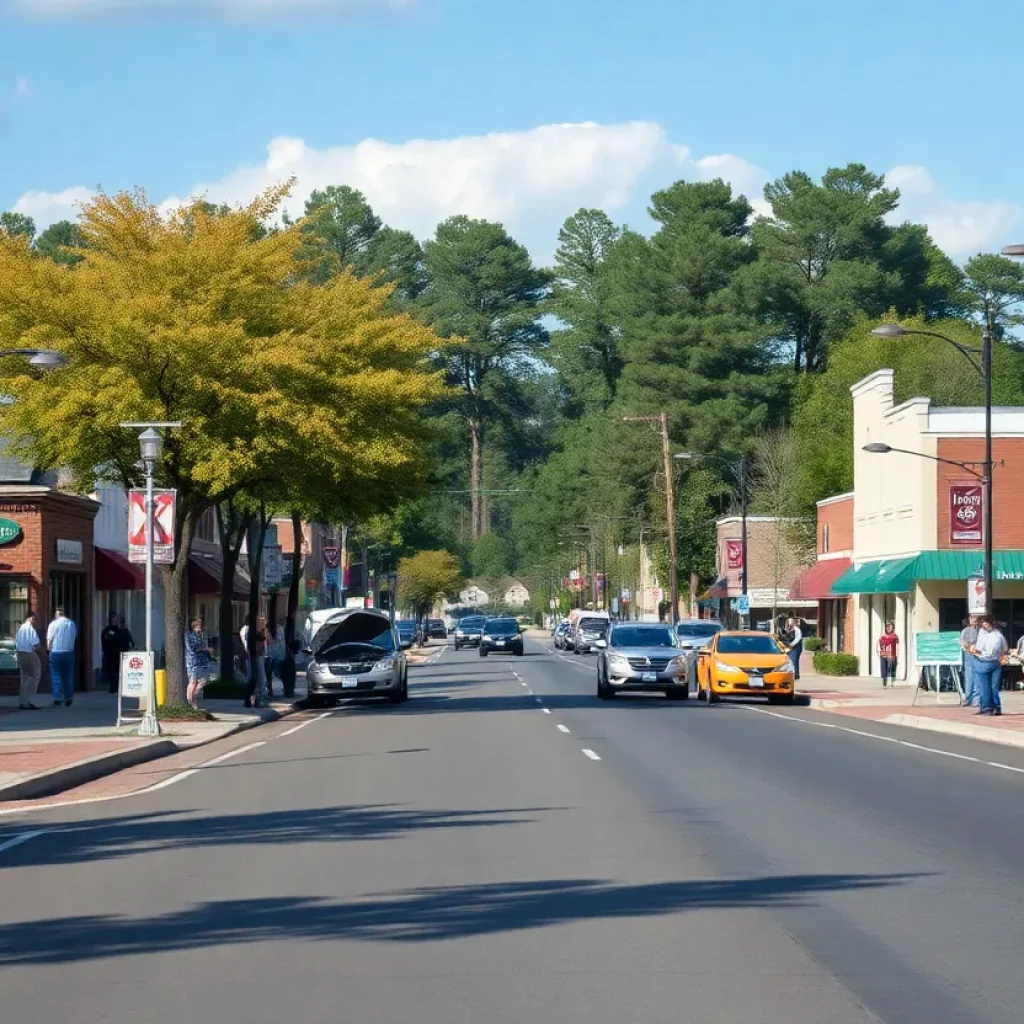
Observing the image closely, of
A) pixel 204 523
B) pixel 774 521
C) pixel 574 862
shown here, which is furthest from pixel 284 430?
pixel 774 521

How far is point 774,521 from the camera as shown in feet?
276

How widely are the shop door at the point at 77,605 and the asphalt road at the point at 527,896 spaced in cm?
2181

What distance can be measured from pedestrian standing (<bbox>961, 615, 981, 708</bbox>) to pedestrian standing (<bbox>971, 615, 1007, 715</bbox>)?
1.71 ft

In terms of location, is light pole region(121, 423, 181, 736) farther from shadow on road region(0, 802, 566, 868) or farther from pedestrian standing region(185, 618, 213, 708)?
shadow on road region(0, 802, 566, 868)

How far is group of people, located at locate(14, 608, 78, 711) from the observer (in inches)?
1359

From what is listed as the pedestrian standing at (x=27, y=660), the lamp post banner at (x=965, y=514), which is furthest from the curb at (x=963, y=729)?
the pedestrian standing at (x=27, y=660)

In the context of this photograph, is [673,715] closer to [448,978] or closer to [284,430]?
[284,430]

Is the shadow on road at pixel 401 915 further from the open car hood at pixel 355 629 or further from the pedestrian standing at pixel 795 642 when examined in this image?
the pedestrian standing at pixel 795 642

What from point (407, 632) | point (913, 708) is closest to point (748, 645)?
point (913, 708)

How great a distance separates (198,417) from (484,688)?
666 inches

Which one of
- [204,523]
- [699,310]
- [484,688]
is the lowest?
[484,688]

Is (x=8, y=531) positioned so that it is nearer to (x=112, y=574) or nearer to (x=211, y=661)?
(x=211, y=661)

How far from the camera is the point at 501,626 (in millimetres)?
80938

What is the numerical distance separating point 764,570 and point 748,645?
47.9m
